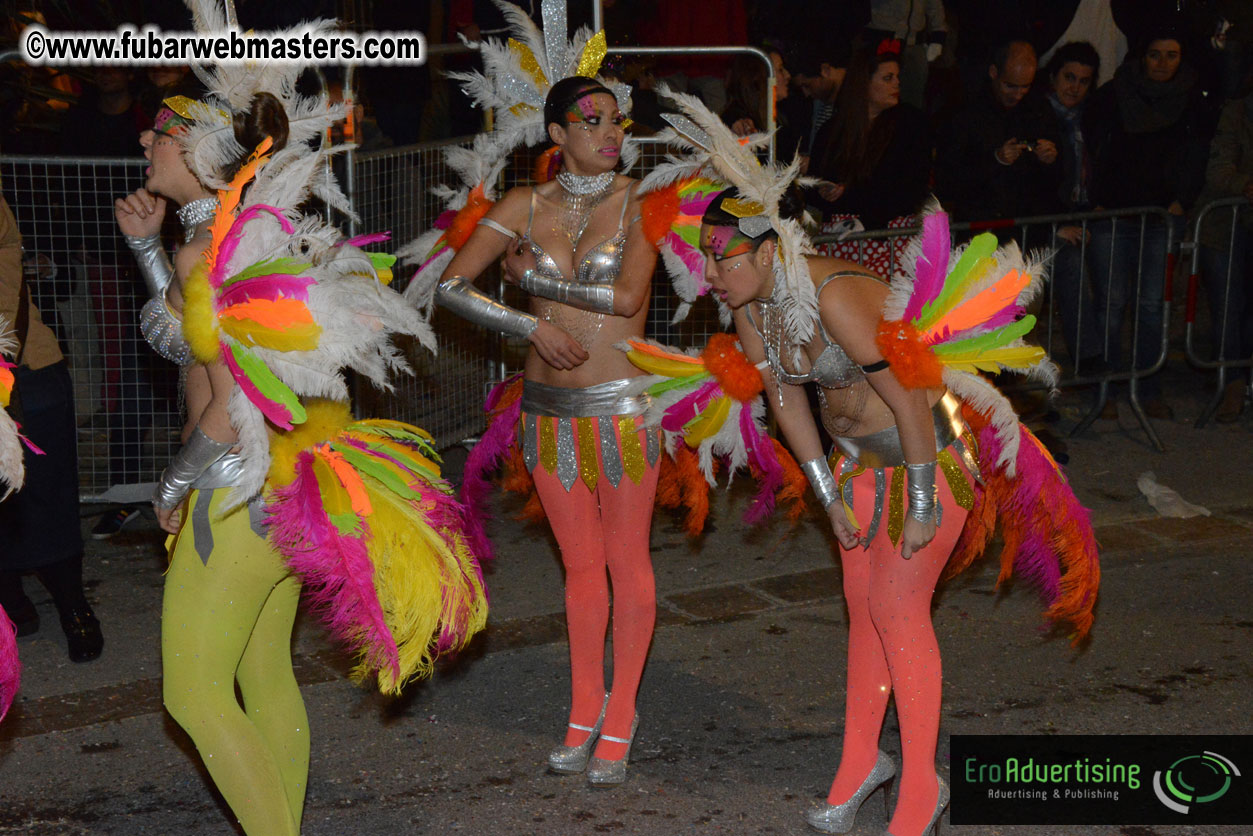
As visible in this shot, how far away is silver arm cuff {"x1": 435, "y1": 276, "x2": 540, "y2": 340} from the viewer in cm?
388

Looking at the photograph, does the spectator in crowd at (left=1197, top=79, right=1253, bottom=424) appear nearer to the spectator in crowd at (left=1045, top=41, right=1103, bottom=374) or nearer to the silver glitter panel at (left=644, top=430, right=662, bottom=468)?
the spectator in crowd at (left=1045, top=41, right=1103, bottom=374)

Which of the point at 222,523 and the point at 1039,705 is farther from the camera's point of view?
the point at 1039,705

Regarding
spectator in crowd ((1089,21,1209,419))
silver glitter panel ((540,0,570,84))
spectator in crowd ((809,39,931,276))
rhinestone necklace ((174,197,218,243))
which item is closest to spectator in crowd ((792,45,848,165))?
spectator in crowd ((809,39,931,276))

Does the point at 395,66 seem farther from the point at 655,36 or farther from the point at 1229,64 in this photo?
the point at 1229,64

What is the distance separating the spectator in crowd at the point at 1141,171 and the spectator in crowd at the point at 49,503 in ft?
18.2

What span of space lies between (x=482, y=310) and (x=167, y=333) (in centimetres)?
101

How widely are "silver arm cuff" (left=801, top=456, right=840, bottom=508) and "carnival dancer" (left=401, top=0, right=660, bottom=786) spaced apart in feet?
2.06

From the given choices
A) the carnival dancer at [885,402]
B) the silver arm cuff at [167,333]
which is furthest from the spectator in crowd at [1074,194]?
the silver arm cuff at [167,333]

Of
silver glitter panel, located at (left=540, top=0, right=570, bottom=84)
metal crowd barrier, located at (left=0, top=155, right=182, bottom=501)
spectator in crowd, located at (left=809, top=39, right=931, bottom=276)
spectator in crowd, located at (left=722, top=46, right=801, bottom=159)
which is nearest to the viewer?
silver glitter panel, located at (left=540, top=0, right=570, bottom=84)

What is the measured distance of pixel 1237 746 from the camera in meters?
4.13

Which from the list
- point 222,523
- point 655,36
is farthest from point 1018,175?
point 222,523

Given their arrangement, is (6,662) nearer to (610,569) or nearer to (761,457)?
(610,569)

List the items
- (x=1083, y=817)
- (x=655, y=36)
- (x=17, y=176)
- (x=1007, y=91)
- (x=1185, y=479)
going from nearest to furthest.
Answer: (x=1083, y=817)
(x=17, y=176)
(x=1185, y=479)
(x=1007, y=91)
(x=655, y=36)

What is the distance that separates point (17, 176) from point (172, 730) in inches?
119
